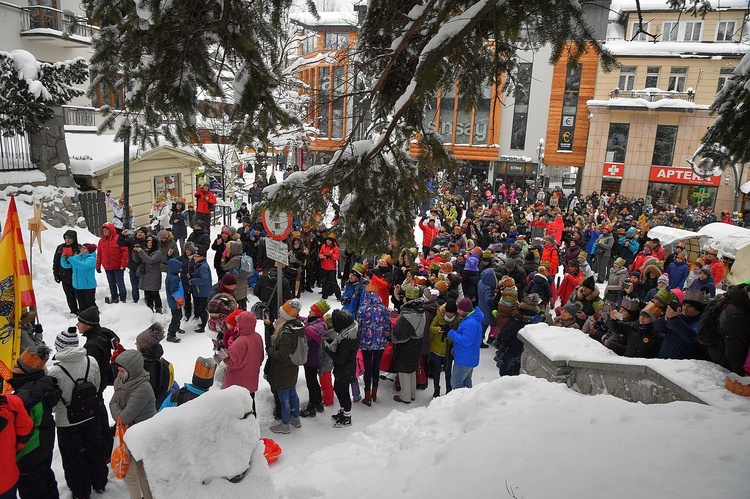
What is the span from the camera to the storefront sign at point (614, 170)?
3155 cm

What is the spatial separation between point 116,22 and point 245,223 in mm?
7987

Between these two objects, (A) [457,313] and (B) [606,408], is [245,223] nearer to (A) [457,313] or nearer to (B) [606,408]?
(A) [457,313]

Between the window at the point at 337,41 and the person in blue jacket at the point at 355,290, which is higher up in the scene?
the window at the point at 337,41

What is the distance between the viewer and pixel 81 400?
445 cm

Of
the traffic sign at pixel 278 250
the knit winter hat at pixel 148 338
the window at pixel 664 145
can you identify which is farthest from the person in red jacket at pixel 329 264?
the window at pixel 664 145

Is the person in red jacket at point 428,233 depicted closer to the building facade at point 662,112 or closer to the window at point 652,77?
the building facade at point 662,112

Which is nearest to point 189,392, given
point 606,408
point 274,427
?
point 274,427

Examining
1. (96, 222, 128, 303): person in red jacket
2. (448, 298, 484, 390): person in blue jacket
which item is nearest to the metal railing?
(96, 222, 128, 303): person in red jacket

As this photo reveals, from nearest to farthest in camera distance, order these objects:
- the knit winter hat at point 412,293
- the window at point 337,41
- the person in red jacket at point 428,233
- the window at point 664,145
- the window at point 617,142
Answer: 1. the knit winter hat at point 412,293
2. the window at point 337,41
3. the person in red jacket at point 428,233
4. the window at point 664,145
5. the window at point 617,142

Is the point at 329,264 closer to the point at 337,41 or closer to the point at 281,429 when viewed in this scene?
the point at 281,429

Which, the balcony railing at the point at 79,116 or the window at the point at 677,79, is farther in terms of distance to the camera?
the window at the point at 677,79

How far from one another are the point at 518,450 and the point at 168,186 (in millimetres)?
18270

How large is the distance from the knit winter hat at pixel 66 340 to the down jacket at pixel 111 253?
510cm

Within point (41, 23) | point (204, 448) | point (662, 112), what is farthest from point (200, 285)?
point (662, 112)
